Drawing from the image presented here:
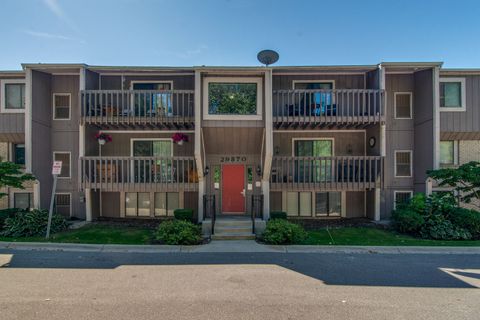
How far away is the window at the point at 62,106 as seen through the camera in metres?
12.0

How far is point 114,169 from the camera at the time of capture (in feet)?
35.9

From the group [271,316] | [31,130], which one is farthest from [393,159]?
[31,130]

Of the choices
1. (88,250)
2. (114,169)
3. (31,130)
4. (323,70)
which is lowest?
(88,250)

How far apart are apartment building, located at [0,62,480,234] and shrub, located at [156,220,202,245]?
1.87 metres

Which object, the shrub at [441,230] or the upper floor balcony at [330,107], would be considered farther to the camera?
the upper floor balcony at [330,107]

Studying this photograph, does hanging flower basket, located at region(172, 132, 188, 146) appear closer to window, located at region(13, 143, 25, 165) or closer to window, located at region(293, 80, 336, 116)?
window, located at region(293, 80, 336, 116)

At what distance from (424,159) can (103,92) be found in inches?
557

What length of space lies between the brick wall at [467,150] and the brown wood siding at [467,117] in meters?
0.79

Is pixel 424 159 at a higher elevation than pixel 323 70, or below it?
below

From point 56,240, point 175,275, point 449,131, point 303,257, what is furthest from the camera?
point 449,131

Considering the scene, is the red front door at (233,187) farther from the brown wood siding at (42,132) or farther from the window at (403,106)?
the brown wood siding at (42,132)

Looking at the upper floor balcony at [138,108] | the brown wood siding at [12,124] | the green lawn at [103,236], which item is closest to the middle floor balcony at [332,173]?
the upper floor balcony at [138,108]

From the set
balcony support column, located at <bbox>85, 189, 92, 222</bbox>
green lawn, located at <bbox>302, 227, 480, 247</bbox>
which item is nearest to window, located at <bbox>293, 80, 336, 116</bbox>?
green lawn, located at <bbox>302, 227, 480, 247</bbox>

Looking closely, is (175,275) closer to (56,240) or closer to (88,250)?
(88,250)
